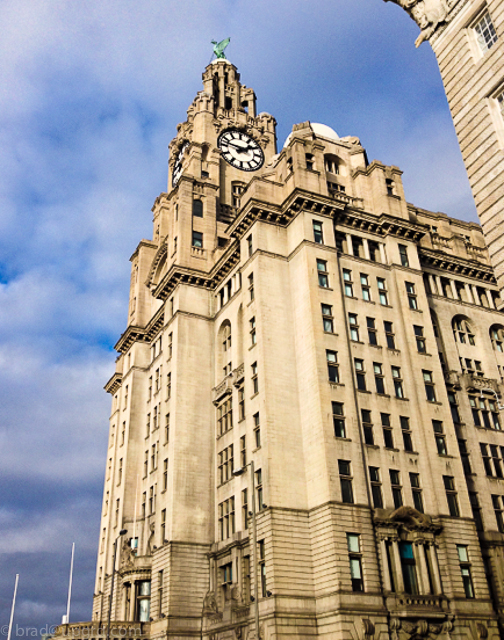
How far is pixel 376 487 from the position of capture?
5359 centimetres

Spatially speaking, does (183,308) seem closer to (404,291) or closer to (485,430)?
(404,291)

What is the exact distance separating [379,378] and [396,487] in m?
10.3

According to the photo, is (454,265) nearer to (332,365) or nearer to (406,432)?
(406,432)

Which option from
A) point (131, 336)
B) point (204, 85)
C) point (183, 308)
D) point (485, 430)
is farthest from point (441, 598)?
point (204, 85)

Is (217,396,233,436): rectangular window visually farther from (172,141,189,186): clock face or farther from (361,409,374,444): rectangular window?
(172,141,189,186): clock face

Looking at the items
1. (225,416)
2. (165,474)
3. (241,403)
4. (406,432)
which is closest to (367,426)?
(406,432)

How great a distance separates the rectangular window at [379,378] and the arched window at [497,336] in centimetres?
2012

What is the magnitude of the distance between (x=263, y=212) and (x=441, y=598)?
3837 cm

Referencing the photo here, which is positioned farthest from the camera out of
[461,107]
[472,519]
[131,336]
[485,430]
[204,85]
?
[204,85]

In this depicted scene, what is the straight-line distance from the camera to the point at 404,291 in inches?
2591

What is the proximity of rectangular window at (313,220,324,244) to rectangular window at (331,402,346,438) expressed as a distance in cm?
1739

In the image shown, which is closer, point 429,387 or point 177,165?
point 429,387

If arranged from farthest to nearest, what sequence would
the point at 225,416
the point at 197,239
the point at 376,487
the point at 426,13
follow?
1. the point at 197,239
2. the point at 225,416
3. the point at 376,487
4. the point at 426,13

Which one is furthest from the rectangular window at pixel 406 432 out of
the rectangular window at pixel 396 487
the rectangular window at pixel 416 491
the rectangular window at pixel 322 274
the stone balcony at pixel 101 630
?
the stone balcony at pixel 101 630
